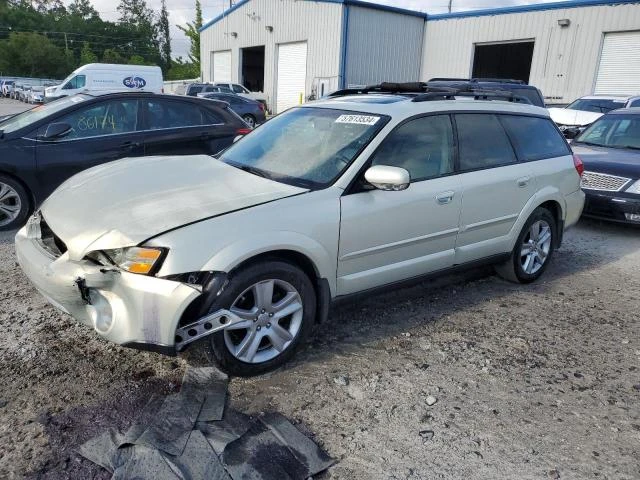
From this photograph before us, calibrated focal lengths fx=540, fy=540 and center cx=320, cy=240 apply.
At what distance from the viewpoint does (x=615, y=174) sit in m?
7.02

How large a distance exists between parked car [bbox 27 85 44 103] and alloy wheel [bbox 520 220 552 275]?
38105 millimetres

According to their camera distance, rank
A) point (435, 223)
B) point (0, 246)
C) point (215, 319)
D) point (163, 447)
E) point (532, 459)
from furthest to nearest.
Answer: point (0, 246) → point (435, 223) → point (215, 319) → point (532, 459) → point (163, 447)

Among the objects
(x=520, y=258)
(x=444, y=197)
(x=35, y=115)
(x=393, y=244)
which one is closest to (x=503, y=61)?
(x=520, y=258)

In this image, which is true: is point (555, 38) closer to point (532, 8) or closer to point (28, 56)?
point (532, 8)

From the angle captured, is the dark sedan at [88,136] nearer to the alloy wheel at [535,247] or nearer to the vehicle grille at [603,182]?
the alloy wheel at [535,247]

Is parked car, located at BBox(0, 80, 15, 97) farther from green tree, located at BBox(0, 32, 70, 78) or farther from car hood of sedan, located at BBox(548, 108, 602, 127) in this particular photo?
car hood of sedan, located at BBox(548, 108, 602, 127)

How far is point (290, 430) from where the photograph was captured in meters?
2.73

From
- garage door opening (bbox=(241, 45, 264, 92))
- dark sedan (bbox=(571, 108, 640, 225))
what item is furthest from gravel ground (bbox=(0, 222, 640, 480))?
garage door opening (bbox=(241, 45, 264, 92))

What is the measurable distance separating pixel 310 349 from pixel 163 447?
4.37 feet

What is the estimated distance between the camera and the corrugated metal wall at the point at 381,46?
25.2 meters

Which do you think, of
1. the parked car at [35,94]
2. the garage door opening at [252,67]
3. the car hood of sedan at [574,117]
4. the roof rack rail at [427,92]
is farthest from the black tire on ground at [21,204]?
the parked car at [35,94]

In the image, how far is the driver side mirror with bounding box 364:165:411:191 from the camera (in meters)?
3.37

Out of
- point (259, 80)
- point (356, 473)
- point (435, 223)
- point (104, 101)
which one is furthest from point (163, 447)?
point (259, 80)

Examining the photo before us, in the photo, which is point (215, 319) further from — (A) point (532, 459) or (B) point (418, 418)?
(A) point (532, 459)
